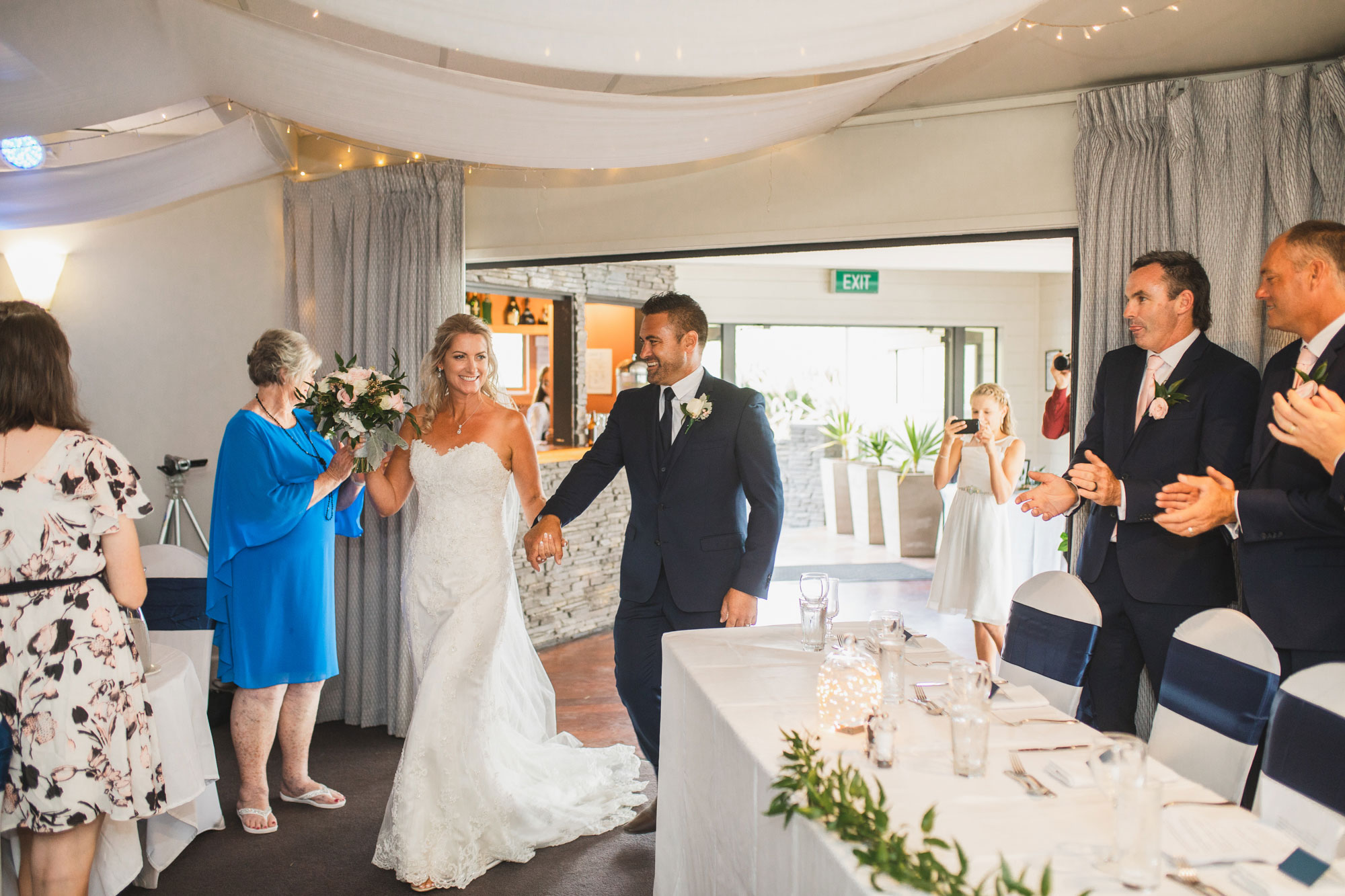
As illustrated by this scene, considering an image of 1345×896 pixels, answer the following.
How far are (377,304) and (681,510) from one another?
2289 millimetres

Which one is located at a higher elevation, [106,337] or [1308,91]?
[1308,91]

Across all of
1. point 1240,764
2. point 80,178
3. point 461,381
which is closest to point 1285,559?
point 1240,764

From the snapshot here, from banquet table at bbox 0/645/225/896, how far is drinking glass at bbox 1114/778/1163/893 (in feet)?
7.76

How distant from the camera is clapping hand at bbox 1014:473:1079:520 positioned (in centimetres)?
294

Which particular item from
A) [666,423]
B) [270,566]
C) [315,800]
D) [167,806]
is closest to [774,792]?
[666,423]

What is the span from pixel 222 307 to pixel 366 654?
6.64 feet

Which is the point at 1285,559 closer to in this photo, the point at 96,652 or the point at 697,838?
the point at 697,838

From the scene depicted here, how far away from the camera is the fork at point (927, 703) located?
82.0 inches

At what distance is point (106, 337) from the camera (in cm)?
498

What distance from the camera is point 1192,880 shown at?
132cm

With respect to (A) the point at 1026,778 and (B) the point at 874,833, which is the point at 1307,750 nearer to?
(A) the point at 1026,778

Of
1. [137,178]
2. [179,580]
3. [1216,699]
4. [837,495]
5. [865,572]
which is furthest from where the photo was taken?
[837,495]

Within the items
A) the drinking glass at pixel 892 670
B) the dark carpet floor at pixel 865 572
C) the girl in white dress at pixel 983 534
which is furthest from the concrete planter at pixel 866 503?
the drinking glass at pixel 892 670

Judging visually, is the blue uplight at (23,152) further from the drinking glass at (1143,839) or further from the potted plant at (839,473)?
the potted plant at (839,473)
